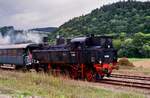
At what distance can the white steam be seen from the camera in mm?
37531

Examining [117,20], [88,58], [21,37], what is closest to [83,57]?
[88,58]

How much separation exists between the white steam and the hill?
4658 centimetres

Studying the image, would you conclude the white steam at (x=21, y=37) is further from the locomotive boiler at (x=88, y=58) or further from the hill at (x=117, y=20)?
the hill at (x=117, y=20)

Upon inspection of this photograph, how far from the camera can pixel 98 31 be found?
95125mm

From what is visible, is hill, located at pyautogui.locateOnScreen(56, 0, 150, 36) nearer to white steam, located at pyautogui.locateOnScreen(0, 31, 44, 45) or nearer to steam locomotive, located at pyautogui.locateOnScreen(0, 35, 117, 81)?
white steam, located at pyautogui.locateOnScreen(0, 31, 44, 45)

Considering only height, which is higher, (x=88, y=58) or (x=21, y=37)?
(x=21, y=37)

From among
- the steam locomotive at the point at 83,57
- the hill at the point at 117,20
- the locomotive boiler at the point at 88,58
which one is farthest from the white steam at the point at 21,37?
the hill at the point at 117,20

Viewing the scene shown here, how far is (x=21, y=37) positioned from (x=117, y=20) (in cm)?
Answer: 6358

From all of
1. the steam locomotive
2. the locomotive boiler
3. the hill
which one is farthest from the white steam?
the hill

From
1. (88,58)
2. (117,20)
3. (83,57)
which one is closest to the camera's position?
(88,58)

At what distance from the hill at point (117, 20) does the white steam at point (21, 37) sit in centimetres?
4658

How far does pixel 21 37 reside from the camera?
43.6 metres

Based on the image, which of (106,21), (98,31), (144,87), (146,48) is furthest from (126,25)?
(144,87)

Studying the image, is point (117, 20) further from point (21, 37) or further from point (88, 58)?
point (88, 58)
